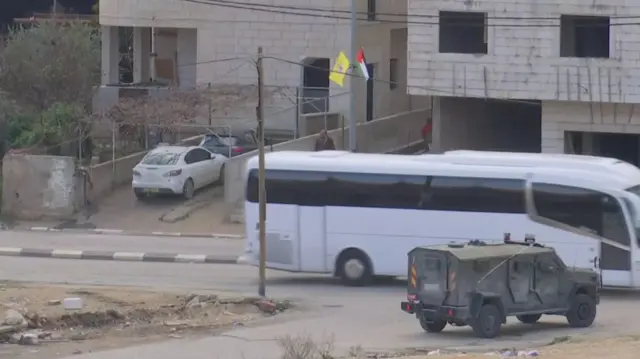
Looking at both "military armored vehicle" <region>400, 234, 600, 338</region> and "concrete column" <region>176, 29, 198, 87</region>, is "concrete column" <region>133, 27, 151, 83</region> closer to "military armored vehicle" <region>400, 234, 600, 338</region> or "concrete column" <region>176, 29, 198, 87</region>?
"concrete column" <region>176, 29, 198, 87</region>

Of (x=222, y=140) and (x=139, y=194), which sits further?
(x=222, y=140)

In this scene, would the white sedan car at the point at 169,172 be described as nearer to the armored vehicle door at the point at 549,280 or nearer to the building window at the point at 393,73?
the building window at the point at 393,73

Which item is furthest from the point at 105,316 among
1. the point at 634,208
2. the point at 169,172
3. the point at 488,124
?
the point at 488,124

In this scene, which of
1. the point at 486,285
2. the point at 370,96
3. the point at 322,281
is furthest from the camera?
the point at 370,96

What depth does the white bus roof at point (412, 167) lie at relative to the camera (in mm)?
27156

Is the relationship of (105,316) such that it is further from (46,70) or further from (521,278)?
(46,70)

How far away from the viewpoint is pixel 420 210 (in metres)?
28.1

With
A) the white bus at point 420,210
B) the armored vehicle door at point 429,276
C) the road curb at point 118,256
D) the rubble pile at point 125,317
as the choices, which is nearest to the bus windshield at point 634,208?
the white bus at point 420,210

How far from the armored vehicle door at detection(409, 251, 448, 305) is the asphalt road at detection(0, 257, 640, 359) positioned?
691mm

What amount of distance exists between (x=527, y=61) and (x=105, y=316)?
21058mm

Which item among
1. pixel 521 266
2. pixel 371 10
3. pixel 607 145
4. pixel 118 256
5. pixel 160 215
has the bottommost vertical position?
pixel 118 256

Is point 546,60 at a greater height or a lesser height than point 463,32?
lesser

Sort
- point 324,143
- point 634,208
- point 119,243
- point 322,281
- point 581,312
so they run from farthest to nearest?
point 324,143
point 119,243
point 322,281
point 634,208
point 581,312

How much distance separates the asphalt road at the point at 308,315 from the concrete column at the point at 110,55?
2051cm
